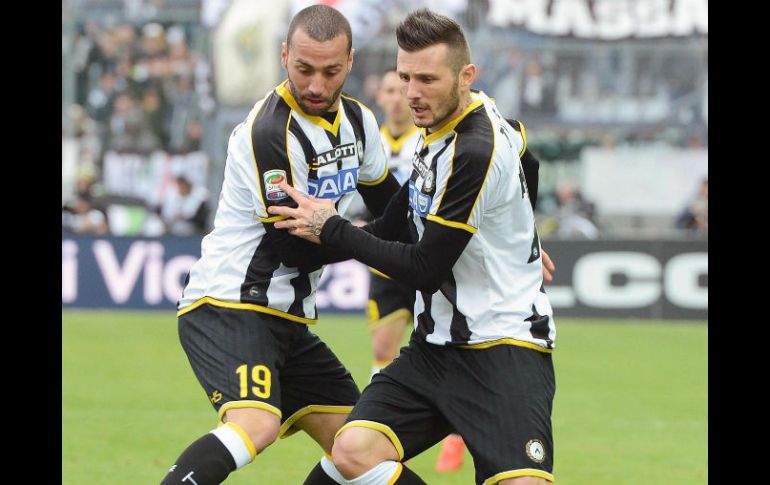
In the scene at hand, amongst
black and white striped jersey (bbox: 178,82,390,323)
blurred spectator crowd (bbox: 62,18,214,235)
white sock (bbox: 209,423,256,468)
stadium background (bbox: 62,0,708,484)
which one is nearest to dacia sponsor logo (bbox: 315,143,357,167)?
black and white striped jersey (bbox: 178,82,390,323)

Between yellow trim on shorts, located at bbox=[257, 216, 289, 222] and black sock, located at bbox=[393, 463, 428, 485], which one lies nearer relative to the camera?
black sock, located at bbox=[393, 463, 428, 485]

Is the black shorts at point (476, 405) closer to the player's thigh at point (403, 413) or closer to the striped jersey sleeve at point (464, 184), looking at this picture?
the player's thigh at point (403, 413)

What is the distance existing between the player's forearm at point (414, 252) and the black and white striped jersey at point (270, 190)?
39 cm

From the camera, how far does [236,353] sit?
537 cm

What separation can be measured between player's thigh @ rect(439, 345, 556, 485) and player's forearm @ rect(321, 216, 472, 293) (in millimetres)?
445

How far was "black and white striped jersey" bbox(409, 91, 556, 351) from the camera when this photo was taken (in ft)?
16.5

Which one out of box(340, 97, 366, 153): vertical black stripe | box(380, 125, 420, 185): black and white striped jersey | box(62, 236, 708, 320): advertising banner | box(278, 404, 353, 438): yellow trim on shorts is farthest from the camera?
box(62, 236, 708, 320): advertising banner

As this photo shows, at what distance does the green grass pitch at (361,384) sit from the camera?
775 centimetres

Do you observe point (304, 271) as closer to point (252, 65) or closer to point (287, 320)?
point (287, 320)

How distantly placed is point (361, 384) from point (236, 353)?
17.3ft

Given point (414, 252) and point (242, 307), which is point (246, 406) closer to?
point (242, 307)

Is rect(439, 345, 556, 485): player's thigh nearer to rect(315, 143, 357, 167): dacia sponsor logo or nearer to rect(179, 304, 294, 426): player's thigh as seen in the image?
rect(179, 304, 294, 426): player's thigh

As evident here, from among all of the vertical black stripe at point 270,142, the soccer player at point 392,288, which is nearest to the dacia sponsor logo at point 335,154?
the vertical black stripe at point 270,142

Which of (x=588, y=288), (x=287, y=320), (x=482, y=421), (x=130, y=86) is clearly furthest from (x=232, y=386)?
(x=130, y=86)
